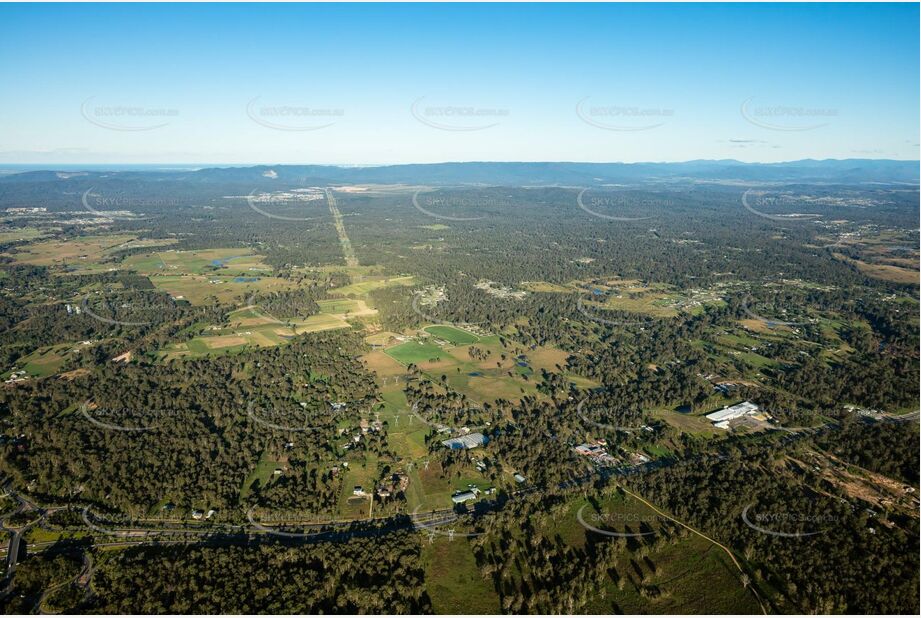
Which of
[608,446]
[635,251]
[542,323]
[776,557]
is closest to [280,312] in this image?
[542,323]

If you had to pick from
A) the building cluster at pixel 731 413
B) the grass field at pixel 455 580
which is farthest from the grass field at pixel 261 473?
the building cluster at pixel 731 413

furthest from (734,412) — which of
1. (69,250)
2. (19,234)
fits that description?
(19,234)

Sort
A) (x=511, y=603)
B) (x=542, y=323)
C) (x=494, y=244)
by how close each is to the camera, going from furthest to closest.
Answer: (x=494, y=244) → (x=542, y=323) → (x=511, y=603)

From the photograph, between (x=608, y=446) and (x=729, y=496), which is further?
(x=608, y=446)

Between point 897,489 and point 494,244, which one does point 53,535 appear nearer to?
point 897,489

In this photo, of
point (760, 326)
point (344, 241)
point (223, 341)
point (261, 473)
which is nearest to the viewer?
point (261, 473)

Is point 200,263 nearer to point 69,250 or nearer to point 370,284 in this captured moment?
point 69,250

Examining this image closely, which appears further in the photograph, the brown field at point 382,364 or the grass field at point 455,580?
the brown field at point 382,364

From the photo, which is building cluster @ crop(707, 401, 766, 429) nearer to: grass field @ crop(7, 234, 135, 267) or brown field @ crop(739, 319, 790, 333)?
brown field @ crop(739, 319, 790, 333)

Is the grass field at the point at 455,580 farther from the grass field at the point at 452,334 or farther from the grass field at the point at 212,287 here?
the grass field at the point at 212,287

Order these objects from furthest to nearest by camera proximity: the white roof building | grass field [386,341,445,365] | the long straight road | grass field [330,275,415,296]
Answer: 1. the long straight road
2. grass field [330,275,415,296]
3. grass field [386,341,445,365]
4. the white roof building

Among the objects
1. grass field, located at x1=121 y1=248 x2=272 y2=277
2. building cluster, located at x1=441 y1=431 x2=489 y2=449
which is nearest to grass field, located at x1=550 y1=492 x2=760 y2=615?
building cluster, located at x1=441 y1=431 x2=489 y2=449
